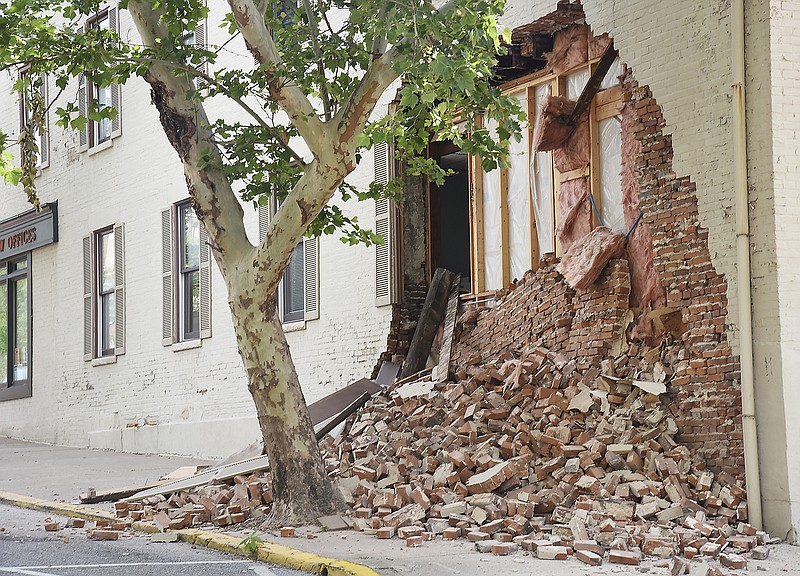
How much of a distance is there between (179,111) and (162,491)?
4.09 metres

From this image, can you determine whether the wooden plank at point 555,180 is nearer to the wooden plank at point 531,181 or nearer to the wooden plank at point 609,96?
the wooden plank at point 531,181

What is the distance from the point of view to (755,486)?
975 centimetres

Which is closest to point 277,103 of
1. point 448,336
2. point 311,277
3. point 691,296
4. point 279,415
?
point 279,415

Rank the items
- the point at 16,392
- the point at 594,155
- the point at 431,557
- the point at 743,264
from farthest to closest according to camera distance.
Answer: the point at 16,392, the point at 594,155, the point at 743,264, the point at 431,557

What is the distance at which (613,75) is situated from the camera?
12.5 meters

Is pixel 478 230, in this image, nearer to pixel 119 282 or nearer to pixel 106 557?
pixel 106 557

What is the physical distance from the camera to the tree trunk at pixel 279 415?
410 inches

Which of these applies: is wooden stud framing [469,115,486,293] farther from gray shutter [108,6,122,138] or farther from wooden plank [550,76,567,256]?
gray shutter [108,6,122,138]

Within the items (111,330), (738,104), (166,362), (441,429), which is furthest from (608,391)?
(111,330)

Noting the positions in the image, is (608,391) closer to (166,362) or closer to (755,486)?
(755,486)

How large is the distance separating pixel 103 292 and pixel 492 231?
9.53m

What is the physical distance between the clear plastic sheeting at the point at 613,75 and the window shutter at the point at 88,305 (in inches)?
478

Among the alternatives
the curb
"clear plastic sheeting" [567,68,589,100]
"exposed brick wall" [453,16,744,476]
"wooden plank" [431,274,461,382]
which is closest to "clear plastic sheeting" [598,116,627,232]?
"exposed brick wall" [453,16,744,476]

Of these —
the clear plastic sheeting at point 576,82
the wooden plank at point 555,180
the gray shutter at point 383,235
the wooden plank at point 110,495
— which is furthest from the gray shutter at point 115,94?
the clear plastic sheeting at point 576,82
